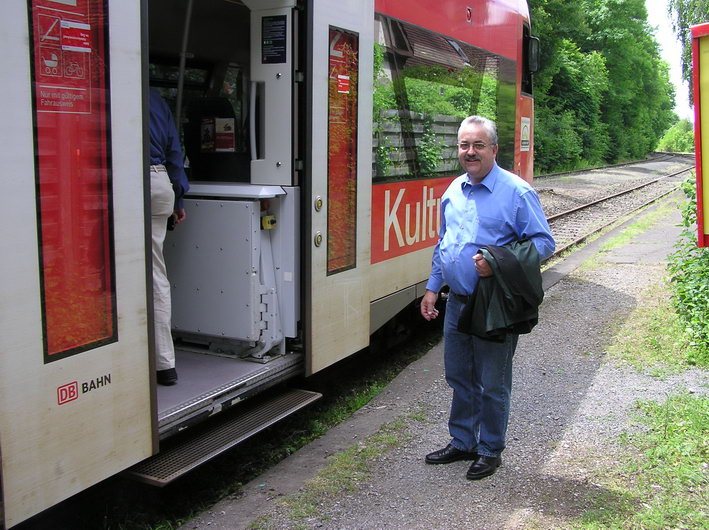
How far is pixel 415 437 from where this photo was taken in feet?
14.8

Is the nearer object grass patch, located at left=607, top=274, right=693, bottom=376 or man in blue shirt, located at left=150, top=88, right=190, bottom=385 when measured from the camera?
man in blue shirt, located at left=150, top=88, right=190, bottom=385

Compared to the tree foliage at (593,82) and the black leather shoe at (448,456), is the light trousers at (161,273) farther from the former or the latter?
the tree foliage at (593,82)

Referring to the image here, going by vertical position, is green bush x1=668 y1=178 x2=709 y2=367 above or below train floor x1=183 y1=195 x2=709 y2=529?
above

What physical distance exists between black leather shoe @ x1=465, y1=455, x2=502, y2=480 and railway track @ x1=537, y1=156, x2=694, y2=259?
8196 millimetres

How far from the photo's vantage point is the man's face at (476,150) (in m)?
3.64

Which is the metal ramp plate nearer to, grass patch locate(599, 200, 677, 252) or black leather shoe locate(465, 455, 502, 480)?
black leather shoe locate(465, 455, 502, 480)

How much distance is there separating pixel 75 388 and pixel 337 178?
2238 mm

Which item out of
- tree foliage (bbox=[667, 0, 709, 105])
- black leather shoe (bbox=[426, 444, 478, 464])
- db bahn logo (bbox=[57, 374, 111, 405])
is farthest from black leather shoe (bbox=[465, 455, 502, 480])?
tree foliage (bbox=[667, 0, 709, 105])

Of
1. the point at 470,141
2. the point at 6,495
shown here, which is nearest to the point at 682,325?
the point at 470,141

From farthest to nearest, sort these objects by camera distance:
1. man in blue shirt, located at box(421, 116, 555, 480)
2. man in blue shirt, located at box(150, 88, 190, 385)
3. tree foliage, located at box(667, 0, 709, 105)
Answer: tree foliage, located at box(667, 0, 709, 105) < man in blue shirt, located at box(150, 88, 190, 385) < man in blue shirt, located at box(421, 116, 555, 480)

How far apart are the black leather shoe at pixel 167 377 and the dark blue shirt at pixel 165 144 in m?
0.93

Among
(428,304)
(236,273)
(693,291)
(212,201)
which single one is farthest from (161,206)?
(693,291)

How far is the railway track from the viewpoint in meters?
14.8

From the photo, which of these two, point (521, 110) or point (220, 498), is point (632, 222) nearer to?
point (521, 110)
